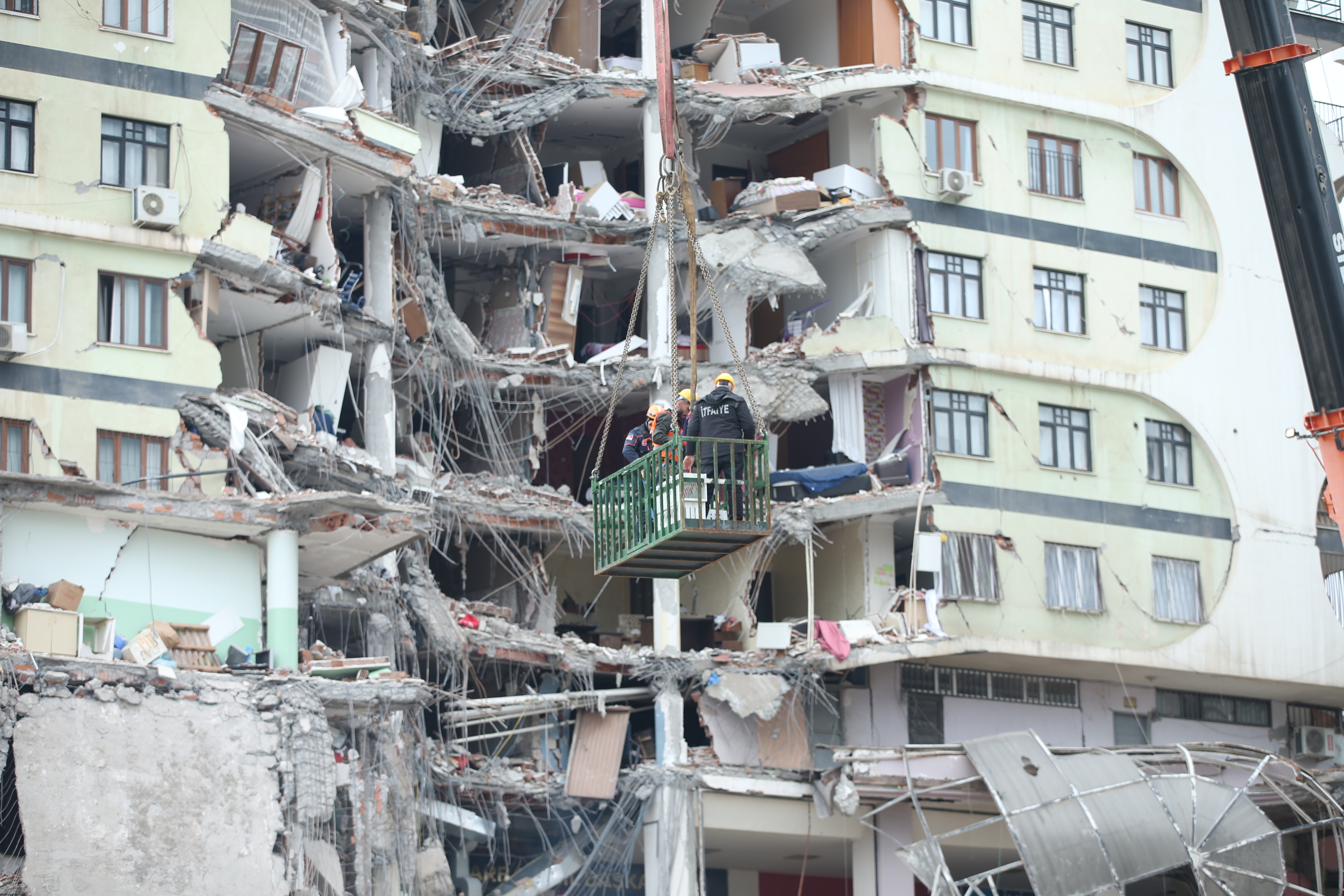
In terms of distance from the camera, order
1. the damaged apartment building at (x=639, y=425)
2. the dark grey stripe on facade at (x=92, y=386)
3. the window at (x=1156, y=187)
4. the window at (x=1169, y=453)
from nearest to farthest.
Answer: the damaged apartment building at (x=639, y=425), the dark grey stripe on facade at (x=92, y=386), the window at (x=1169, y=453), the window at (x=1156, y=187)

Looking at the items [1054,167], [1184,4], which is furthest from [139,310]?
[1184,4]

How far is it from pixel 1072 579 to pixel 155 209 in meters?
18.0

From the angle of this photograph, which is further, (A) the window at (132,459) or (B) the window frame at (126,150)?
(B) the window frame at (126,150)

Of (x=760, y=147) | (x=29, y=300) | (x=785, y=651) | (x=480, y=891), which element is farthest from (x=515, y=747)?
(x=760, y=147)

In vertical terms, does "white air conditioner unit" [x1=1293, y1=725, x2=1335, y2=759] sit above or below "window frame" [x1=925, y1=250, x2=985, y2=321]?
below

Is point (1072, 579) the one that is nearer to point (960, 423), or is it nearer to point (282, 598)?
point (960, 423)

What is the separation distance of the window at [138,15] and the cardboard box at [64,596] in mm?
9474

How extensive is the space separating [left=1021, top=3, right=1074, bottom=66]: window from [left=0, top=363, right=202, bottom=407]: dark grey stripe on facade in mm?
18456

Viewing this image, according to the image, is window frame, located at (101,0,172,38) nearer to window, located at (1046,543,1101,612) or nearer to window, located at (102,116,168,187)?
window, located at (102,116,168,187)

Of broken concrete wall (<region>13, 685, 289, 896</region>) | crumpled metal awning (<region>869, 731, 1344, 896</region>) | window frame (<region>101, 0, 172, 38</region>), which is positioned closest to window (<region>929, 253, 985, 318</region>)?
crumpled metal awning (<region>869, 731, 1344, 896</region>)

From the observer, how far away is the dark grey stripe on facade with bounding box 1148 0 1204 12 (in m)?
45.1

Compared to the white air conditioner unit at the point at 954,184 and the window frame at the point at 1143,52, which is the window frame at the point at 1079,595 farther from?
the window frame at the point at 1143,52

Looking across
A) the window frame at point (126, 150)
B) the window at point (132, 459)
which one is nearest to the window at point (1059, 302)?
the window frame at point (126, 150)

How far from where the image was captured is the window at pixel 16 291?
33156mm
